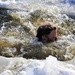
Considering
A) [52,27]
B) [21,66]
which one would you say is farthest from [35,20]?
[21,66]

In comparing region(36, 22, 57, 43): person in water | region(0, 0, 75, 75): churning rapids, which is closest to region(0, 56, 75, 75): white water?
region(0, 0, 75, 75): churning rapids

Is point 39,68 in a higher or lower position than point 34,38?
higher

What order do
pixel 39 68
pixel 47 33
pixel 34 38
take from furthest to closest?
pixel 34 38 → pixel 47 33 → pixel 39 68

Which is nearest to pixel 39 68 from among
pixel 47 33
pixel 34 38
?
pixel 47 33

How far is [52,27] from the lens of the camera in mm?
3883

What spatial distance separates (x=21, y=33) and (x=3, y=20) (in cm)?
67

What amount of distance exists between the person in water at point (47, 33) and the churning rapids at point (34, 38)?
8 centimetres

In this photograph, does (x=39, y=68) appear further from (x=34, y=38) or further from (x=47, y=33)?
(x=34, y=38)

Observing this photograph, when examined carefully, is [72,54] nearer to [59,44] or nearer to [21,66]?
[59,44]

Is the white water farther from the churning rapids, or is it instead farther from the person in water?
the person in water

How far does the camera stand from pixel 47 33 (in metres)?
3.90

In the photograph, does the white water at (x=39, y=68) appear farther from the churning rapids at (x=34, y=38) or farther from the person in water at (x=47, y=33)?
the person in water at (x=47, y=33)

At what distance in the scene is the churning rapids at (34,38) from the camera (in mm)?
2818

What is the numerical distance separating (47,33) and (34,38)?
31 centimetres
